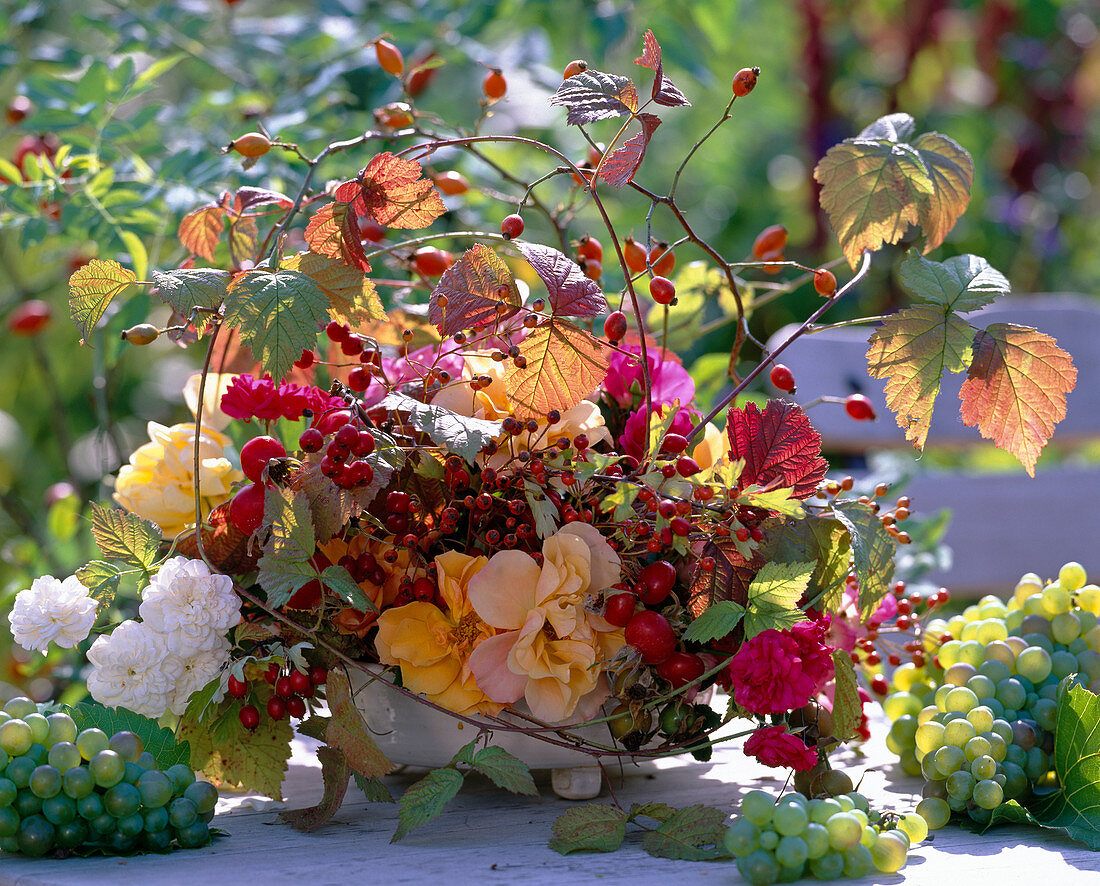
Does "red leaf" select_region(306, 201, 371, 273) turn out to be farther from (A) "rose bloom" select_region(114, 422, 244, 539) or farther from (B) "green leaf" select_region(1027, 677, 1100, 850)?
(B) "green leaf" select_region(1027, 677, 1100, 850)

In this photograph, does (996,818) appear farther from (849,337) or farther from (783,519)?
(849,337)

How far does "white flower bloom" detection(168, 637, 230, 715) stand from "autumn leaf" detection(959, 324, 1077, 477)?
501 mm

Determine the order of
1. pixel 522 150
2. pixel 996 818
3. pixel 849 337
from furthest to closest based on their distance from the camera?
pixel 522 150
pixel 849 337
pixel 996 818

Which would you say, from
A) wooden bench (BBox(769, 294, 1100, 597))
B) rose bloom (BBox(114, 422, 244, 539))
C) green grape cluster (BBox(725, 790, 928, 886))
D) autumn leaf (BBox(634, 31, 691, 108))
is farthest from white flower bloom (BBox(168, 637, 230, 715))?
wooden bench (BBox(769, 294, 1100, 597))

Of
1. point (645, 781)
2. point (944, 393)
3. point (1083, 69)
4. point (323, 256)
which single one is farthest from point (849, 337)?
point (1083, 69)

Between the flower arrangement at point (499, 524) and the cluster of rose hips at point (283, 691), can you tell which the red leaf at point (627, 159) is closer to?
the flower arrangement at point (499, 524)

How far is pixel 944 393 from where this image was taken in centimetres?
168

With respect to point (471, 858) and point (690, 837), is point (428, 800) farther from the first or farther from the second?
point (690, 837)

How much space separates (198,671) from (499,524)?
0.68 ft

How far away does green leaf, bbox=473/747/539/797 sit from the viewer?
0.59m

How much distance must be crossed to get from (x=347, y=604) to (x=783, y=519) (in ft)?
0.93

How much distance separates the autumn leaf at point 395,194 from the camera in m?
0.67

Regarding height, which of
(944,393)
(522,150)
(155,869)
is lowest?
(155,869)

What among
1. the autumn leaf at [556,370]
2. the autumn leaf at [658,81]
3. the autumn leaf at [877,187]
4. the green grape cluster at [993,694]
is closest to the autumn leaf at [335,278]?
the autumn leaf at [556,370]
